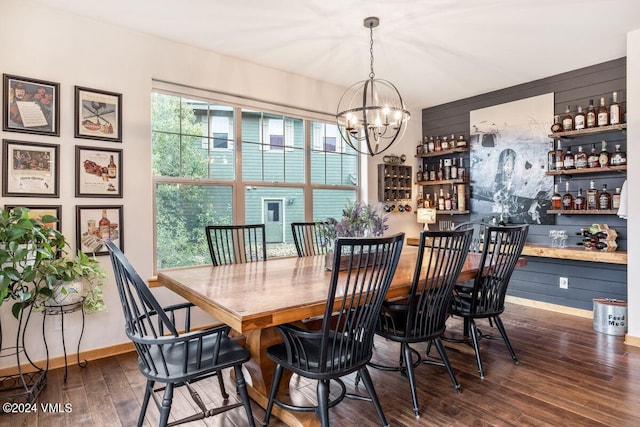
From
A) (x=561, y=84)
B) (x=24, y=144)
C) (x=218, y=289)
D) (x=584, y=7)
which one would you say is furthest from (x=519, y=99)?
(x=24, y=144)

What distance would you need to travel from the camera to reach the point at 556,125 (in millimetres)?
4148

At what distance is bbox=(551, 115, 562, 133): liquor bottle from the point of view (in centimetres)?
412

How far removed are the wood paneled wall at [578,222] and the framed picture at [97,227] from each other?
4607 millimetres

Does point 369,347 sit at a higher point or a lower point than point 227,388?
higher

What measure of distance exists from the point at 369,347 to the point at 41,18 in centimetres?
336

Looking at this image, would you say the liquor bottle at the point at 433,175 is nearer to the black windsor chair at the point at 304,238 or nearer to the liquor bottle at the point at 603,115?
the liquor bottle at the point at 603,115

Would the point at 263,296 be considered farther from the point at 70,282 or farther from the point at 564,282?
the point at 564,282

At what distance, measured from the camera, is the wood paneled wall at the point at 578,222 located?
12.6ft

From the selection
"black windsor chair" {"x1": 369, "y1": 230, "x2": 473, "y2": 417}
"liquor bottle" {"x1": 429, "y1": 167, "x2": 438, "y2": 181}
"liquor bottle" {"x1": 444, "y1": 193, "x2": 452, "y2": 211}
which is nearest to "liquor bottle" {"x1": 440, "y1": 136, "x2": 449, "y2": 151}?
"liquor bottle" {"x1": 429, "y1": 167, "x2": 438, "y2": 181}

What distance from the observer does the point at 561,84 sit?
424 centimetres

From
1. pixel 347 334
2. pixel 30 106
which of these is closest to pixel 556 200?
pixel 347 334

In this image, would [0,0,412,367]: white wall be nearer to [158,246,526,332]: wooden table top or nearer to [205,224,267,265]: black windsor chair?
[205,224,267,265]: black windsor chair

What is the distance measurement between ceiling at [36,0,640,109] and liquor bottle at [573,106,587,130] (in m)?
0.55

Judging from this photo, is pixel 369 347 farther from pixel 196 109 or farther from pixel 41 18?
pixel 41 18
